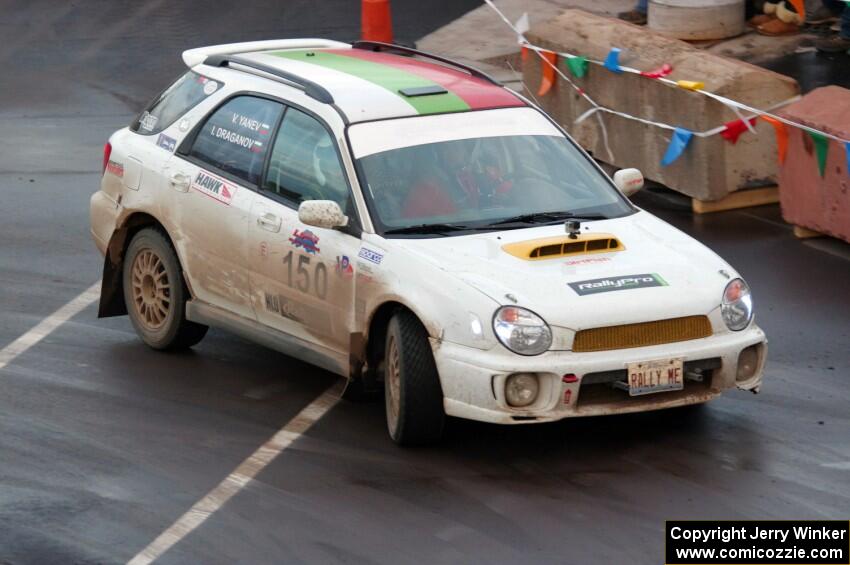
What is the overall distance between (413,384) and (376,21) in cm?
1148

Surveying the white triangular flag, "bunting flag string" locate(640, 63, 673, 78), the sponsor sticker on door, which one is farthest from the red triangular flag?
the sponsor sticker on door

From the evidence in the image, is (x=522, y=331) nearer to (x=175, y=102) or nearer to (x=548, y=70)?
(x=175, y=102)

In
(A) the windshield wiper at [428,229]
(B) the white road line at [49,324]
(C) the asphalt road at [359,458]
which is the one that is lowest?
(B) the white road line at [49,324]

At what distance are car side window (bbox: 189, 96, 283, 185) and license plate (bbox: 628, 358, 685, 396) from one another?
259cm

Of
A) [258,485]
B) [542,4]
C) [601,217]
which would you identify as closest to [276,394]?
[258,485]

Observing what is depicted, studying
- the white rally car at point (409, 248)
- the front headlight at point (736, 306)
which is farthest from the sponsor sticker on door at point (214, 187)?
the front headlight at point (736, 306)

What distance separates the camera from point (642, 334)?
25.6 feet

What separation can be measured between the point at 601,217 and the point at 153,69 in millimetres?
11050

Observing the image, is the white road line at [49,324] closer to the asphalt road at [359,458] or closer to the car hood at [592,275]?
the asphalt road at [359,458]

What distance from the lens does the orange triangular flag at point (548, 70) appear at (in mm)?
14758

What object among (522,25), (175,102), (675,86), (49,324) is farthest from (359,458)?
(522,25)

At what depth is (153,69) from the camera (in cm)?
1884

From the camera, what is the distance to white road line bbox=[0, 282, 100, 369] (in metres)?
10.1

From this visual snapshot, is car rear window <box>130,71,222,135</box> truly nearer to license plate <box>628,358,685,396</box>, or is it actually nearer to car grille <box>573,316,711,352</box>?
car grille <box>573,316,711,352</box>
